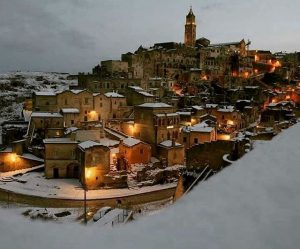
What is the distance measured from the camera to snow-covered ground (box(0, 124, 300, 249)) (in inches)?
106

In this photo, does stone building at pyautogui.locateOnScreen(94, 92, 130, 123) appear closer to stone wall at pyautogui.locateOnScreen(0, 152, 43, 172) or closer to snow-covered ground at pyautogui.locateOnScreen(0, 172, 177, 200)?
stone wall at pyautogui.locateOnScreen(0, 152, 43, 172)

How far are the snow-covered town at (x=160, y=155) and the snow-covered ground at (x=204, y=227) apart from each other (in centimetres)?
1

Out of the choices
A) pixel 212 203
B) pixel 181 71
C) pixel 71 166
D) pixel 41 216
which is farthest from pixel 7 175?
pixel 181 71

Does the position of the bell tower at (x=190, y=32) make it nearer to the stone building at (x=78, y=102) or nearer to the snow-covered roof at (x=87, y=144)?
the stone building at (x=78, y=102)

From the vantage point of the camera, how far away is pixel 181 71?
215 feet

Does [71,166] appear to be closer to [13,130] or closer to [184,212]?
[13,130]

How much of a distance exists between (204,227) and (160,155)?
31204 mm

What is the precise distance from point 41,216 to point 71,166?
356 inches

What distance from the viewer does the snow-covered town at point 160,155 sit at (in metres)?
2.93

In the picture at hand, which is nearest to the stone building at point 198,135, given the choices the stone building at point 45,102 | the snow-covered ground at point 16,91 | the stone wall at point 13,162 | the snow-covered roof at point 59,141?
the snow-covered roof at point 59,141

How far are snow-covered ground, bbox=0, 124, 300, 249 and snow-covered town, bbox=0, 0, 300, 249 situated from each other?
11 mm

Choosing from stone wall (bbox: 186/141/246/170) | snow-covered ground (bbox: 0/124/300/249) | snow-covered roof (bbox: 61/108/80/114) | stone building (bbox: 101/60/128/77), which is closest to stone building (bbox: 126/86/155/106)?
snow-covered roof (bbox: 61/108/80/114)

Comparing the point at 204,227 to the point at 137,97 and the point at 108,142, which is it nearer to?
the point at 108,142

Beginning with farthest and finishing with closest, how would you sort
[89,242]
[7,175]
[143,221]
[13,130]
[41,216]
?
[13,130], [7,175], [41,216], [143,221], [89,242]
